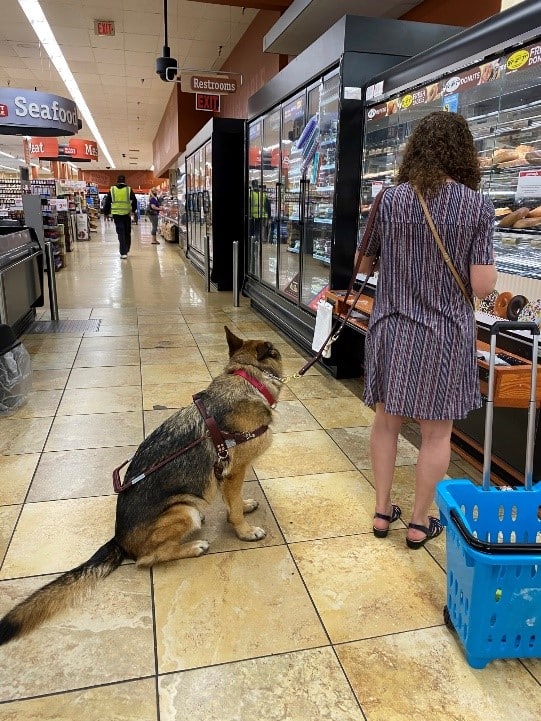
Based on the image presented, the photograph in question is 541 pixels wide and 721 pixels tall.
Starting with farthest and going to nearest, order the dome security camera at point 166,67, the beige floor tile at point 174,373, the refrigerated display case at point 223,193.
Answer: the dome security camera at point 166,67, the refrigerated display case at point 223,193, the beige floor tile at point 174,373

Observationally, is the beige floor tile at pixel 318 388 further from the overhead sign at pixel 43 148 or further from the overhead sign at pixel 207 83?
the overhead sign at pixel 43 148

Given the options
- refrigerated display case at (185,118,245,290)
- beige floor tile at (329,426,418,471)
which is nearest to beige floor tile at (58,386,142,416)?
beige floor tile at (329,426,418,471)

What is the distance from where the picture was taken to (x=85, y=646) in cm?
186

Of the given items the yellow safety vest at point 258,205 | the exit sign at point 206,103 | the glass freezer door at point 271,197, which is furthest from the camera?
the exit sign at point 206,103

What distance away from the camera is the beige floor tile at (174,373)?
466 centimetres

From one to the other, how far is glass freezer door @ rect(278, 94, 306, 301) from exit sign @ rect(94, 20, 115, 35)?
242 inches

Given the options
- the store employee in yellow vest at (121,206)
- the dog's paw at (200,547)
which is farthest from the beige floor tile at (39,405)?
the store employee in yellow vest at (121,206)

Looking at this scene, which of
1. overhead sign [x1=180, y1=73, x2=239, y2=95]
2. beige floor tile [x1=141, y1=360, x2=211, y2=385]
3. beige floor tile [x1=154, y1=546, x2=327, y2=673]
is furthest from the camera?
overhead sign [x1=180, y1=73, x2=239, y2=95]

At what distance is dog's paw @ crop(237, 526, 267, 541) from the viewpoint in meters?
2.47

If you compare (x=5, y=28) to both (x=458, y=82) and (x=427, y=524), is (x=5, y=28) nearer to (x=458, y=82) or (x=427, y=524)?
(x=458, y=82)

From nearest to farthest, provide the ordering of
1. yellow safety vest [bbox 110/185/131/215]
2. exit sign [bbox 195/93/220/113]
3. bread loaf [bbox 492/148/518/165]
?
bread loaf [bbox 492/148/518/165]
exit sign [bbox 195/93/220/113]
yellow safety vest [bbox 110/185/131/215]

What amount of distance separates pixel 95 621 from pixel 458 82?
3.38 meters

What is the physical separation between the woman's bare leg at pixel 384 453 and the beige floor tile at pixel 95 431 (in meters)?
1.65

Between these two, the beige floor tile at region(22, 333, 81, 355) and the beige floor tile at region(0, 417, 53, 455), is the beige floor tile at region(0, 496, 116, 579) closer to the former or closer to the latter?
the beige floor tile at region(0, 417, 53, 455)
